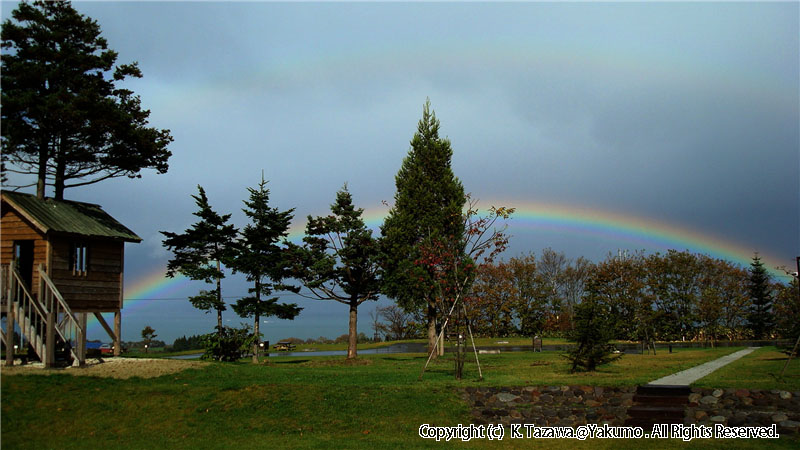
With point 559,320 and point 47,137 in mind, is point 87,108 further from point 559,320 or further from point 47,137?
point 559,320

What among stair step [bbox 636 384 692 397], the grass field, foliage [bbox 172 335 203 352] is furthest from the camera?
foliage [bbox 172 335 203 352]

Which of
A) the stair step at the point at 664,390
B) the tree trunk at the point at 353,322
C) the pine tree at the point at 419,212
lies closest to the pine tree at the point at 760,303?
the pine tree at the point at 419,212

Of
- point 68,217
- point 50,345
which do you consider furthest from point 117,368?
point 68,217

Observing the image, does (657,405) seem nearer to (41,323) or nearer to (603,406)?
(603,406)

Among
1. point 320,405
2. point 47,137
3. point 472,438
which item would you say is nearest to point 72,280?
point 47,137

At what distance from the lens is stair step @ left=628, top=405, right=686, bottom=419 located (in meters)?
13.8

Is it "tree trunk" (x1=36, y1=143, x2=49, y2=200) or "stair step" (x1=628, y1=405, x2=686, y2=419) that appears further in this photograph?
"tree trunk" (x1=36, y1=143, x2=49, y2=200)

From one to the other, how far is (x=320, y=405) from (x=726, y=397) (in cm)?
1002

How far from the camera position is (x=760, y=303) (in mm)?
52562

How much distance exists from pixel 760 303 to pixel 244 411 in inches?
2059

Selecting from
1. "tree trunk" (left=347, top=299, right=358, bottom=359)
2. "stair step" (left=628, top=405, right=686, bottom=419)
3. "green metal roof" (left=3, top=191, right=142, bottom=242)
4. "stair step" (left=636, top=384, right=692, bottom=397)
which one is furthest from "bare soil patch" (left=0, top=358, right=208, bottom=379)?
"stair step" (left=636, top=384, right=692, bottom=397)

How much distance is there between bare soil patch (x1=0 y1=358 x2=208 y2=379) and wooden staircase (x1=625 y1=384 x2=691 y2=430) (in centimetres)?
1343

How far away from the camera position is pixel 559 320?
176 ft

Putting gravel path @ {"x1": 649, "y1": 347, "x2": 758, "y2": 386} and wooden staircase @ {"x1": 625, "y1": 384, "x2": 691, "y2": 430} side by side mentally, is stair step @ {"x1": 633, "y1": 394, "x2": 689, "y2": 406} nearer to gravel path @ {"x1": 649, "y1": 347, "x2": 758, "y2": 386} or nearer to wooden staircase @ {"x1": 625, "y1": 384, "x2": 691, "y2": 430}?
wooden staircase @ {"x1": 625, "y1": 384, "x2": 691, "y2": 430}
